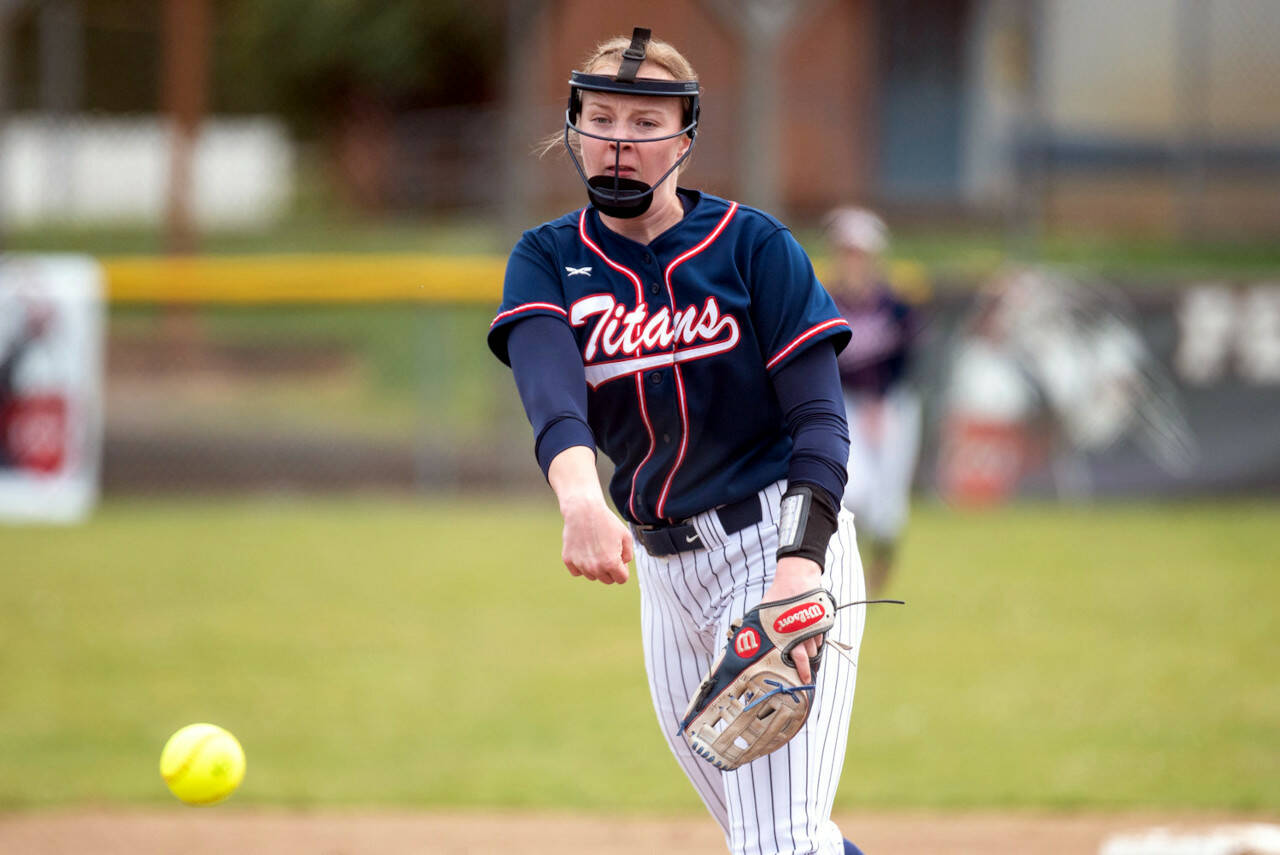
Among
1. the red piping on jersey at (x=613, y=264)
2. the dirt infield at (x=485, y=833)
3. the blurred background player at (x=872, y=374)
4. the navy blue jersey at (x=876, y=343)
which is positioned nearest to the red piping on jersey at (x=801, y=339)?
the red piping on jersey at (x=613, y=264)

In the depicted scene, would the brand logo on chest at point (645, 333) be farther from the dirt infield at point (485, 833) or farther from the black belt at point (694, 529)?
the dirt infield at point (485, 833)

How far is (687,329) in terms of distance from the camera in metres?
2.57

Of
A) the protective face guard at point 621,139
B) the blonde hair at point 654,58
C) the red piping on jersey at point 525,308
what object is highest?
the blonde hair at point 654,58

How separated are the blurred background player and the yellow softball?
16.9ft

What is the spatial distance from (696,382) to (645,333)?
0.43 ft

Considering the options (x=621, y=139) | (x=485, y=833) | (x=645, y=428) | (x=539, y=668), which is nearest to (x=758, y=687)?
(x=645, y=428)

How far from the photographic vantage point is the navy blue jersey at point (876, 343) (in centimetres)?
821

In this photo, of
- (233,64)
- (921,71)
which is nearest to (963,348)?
(921,71)

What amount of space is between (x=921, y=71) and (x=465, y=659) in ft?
35.9

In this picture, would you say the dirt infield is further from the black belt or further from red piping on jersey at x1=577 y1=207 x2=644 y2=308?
red piping on jersey at x1=577 y1=207 x2=644 y2=308

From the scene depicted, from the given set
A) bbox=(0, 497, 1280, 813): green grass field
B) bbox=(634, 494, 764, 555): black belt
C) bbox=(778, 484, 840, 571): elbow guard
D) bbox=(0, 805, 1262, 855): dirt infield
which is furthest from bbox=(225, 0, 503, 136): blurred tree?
bbox=(778, 484, 840, 571): elbow guard

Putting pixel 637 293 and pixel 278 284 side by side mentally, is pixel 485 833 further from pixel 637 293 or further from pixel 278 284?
pixel 278 284

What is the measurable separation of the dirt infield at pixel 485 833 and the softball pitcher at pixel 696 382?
5.81 feet

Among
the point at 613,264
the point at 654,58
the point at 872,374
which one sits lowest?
the point at 872,374
